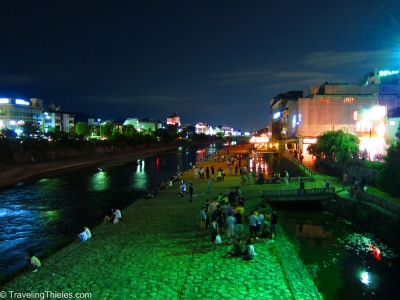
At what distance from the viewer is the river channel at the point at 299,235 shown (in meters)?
12.9

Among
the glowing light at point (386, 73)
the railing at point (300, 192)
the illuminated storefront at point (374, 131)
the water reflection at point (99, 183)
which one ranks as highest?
the glowing light at point (386, 73)

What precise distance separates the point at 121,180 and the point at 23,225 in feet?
74.4

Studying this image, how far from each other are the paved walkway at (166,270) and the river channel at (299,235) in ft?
6.74

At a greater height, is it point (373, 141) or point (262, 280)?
point (373, 141)

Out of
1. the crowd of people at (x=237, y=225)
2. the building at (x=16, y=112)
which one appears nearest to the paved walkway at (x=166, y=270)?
the crowd of people at (x=237, y=225)

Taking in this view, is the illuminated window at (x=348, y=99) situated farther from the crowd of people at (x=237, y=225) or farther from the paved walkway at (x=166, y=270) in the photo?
the crowd of people at (x=237, y=225)

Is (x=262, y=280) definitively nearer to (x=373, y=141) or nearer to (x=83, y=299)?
(x=83, y=299)

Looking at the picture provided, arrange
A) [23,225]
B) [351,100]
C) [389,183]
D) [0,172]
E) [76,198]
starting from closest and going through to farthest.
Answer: [389,183] < [23,225] < [76,198] < [0,172] < [351,100]

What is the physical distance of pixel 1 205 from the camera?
2911 centimetres

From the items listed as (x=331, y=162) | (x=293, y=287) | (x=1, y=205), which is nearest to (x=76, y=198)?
(x=1, y=205)

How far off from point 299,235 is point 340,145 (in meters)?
21.6

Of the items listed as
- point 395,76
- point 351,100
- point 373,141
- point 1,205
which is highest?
point 395,76

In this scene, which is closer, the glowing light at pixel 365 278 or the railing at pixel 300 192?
the glowing light at pixel 365 278

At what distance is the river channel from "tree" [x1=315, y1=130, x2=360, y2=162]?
13583 millimetres
